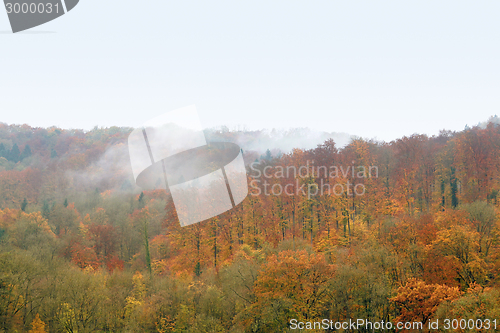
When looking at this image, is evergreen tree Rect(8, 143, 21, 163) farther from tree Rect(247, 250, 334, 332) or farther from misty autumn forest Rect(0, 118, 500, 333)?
tree Rect(247, 250, 334, 332)

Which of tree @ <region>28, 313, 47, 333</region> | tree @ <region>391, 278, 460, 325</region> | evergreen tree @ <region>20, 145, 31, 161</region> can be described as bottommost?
tree @ <region>28, 313, 47, 333</region>

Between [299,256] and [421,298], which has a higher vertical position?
[299,256]

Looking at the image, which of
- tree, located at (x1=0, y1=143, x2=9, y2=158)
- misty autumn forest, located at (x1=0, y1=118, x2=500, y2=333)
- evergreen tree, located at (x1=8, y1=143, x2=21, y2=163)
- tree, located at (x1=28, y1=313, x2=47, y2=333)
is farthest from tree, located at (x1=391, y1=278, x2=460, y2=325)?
tree, located at (x1=0, y1=143, x2=9, y2=158)

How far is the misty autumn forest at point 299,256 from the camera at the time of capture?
79.4ft

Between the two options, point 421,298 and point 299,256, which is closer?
point 421,298

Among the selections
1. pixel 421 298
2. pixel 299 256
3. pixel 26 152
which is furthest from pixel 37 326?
pixel 26 152

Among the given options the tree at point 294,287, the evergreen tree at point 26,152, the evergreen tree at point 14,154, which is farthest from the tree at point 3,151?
the tree at point 294,287

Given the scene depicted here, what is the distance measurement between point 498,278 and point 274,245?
18.8 metres

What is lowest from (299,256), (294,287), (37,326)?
(37,326)

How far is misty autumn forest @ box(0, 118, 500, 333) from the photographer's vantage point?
24.2 metres

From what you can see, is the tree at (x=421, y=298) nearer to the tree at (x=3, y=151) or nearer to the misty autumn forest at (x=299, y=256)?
the misty autumn forest at (x=299, y=256)

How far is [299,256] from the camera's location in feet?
85.6

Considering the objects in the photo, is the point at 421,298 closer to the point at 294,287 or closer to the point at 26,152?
the point at 294,287

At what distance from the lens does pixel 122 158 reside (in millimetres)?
112812
